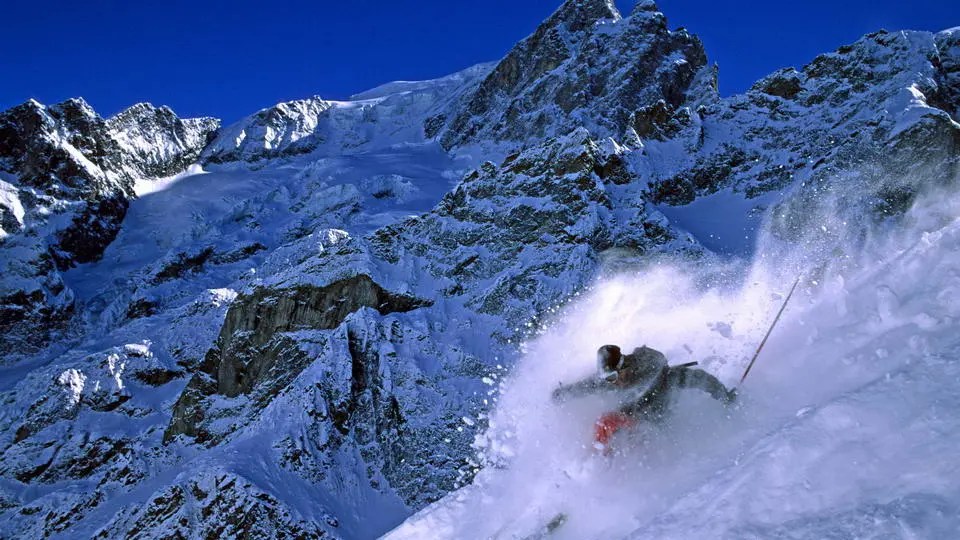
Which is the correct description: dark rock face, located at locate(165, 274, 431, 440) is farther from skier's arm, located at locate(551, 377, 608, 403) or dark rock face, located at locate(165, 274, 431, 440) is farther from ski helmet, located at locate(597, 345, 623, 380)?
ski helmet, located at locate(597, 345, 623, 380)

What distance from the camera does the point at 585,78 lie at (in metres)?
96.0

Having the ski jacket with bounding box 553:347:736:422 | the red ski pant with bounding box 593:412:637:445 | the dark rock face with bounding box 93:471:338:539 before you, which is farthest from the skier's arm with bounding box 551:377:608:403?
the dark rock face with bounding box 93:471:338:539

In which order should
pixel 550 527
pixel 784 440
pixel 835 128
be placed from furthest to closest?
pixel 835 128 → pixel 550 527 → pixel 784 440

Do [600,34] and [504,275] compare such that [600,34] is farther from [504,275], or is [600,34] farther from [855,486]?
[855,486]

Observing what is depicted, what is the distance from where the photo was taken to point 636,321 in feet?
57.2

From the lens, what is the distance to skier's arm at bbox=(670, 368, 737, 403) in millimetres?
8148

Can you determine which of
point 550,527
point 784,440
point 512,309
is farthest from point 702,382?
point 512,309

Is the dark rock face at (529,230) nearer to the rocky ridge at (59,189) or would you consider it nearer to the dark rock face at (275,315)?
the dark rock face at (275,315)

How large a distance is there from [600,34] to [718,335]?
9975cm

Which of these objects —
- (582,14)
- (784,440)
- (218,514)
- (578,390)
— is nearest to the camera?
(784,440)

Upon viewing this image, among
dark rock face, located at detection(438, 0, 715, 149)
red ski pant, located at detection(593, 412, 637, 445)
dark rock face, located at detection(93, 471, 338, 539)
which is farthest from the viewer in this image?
dark rock face, located at detection(438, 0, 715, 149)

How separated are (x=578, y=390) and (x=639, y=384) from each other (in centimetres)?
140

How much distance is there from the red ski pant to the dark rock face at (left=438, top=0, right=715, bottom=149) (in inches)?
3135

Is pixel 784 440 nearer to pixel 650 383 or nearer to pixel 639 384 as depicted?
pixel 650 383
